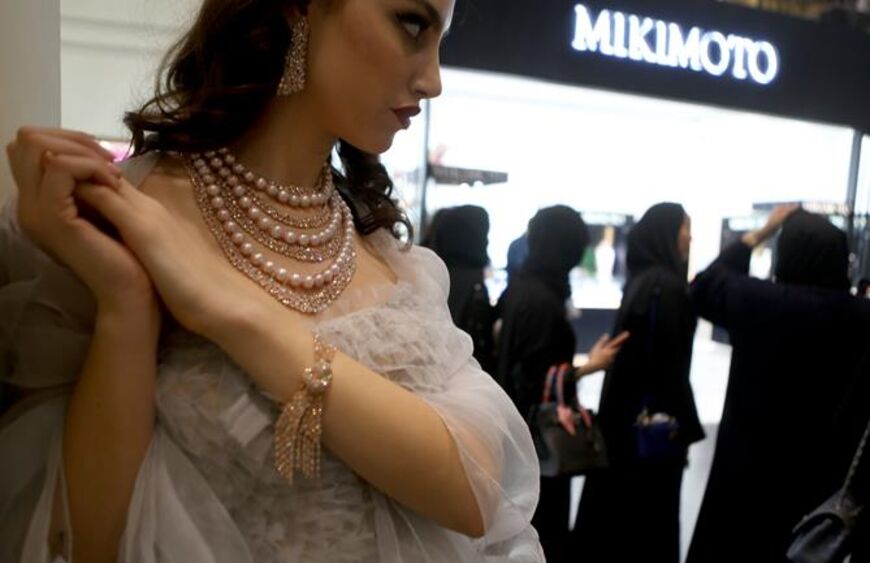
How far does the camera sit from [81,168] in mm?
541

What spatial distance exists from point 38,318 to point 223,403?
18 centimetres

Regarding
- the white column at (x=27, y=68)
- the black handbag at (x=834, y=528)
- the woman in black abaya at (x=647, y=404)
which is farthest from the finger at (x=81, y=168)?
the woman in black abaya at (x=647, y=404)

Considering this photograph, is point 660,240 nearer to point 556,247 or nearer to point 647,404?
point 556,247

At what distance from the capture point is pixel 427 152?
2977 mm

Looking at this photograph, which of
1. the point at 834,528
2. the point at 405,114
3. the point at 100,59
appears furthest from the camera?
the point at 100,59

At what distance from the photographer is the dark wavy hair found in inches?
28.9

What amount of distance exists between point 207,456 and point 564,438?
1.67 meters

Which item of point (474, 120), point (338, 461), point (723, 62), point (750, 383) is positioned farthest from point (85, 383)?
point (723, 62)

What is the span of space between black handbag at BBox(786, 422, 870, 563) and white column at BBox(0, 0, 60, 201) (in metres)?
1.94

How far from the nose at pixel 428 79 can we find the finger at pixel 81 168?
1.07ft

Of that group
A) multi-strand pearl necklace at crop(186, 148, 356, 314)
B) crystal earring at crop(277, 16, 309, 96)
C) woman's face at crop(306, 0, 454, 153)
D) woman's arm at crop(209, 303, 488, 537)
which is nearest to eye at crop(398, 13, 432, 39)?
woman's face at crop(306, 0, 454, 153)

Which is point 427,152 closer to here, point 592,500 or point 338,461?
point 592,500

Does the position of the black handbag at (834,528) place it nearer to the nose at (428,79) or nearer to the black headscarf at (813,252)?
the black headscarf at (813,252)

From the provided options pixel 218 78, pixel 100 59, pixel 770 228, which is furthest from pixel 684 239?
pixel 218 78
